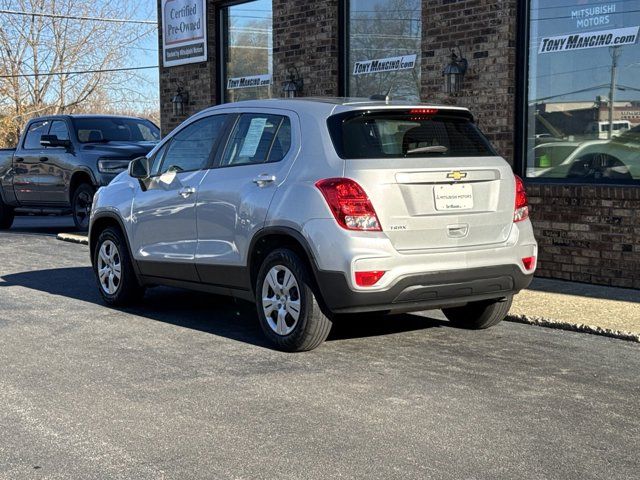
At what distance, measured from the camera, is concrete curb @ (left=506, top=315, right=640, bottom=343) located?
24.4 feet

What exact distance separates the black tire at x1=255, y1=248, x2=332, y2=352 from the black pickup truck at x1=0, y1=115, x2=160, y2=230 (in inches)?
368

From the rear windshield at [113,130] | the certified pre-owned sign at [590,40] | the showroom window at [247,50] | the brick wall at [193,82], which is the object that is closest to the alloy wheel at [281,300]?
the certified pre-owned sign at [590,40]

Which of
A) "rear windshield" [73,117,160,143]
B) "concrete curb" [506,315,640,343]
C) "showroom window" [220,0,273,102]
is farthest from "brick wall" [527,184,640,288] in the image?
"rear windshield" [73,117,160,143]

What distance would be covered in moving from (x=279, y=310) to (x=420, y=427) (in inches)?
82.2

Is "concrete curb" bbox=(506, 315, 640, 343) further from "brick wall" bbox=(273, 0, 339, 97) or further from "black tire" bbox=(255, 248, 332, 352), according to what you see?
"brick wall" bbox=(273, 0, 339, 97)

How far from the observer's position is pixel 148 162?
8539mm

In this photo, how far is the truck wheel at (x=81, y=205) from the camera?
16062 mm

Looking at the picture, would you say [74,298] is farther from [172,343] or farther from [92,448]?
[92,448]

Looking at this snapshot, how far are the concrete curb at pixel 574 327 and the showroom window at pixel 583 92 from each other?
2.70 meters

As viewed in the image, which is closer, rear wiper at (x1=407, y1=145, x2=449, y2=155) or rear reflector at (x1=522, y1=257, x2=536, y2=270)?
rear wiper at (x1=407, y1=145, x2=449, y2=155)

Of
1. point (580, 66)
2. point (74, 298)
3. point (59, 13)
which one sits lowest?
point (74, 298)

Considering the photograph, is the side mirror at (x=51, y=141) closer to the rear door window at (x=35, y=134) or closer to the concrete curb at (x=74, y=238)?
the rear door window at (x=35, y=134)

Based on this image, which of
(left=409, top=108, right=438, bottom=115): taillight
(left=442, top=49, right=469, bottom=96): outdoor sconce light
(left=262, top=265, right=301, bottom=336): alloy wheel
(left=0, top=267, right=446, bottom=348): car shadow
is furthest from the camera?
(left=442, top=49, right=469, bottom=96): outdoor sconce light

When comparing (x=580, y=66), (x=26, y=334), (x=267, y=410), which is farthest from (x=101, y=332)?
(x=580, y=66)
